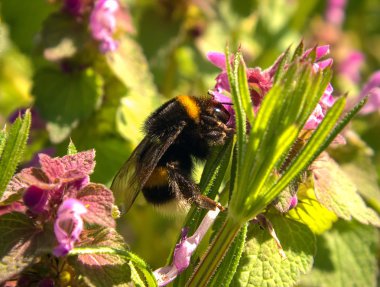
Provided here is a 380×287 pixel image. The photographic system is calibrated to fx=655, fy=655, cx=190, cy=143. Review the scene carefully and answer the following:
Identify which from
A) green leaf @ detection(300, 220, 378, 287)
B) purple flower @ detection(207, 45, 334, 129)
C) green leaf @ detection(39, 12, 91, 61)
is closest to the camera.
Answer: purple flower @ detection(207, 45, 334, 129)

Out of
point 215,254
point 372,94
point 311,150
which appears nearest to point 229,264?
point 215,254

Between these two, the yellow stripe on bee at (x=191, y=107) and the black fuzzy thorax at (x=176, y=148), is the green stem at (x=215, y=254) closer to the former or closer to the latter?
the black fuzzy thorax at (x=176, y=148)

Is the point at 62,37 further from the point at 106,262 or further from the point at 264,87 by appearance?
the point at 106,262

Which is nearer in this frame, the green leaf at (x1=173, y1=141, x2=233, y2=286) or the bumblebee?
the green leaf at (x1=173, y1=141, x2=233, y2=286)

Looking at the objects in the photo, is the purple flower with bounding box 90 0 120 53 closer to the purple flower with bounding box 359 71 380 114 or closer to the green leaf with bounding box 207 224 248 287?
the purple flower with bounding box 359 71 380 114

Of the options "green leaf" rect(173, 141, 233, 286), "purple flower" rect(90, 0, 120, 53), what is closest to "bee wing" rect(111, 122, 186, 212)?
"green leaf" rect(173, 141, 233, 286)

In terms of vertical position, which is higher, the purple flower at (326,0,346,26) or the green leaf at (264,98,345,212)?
the purple flower at (326,0,346,26)
